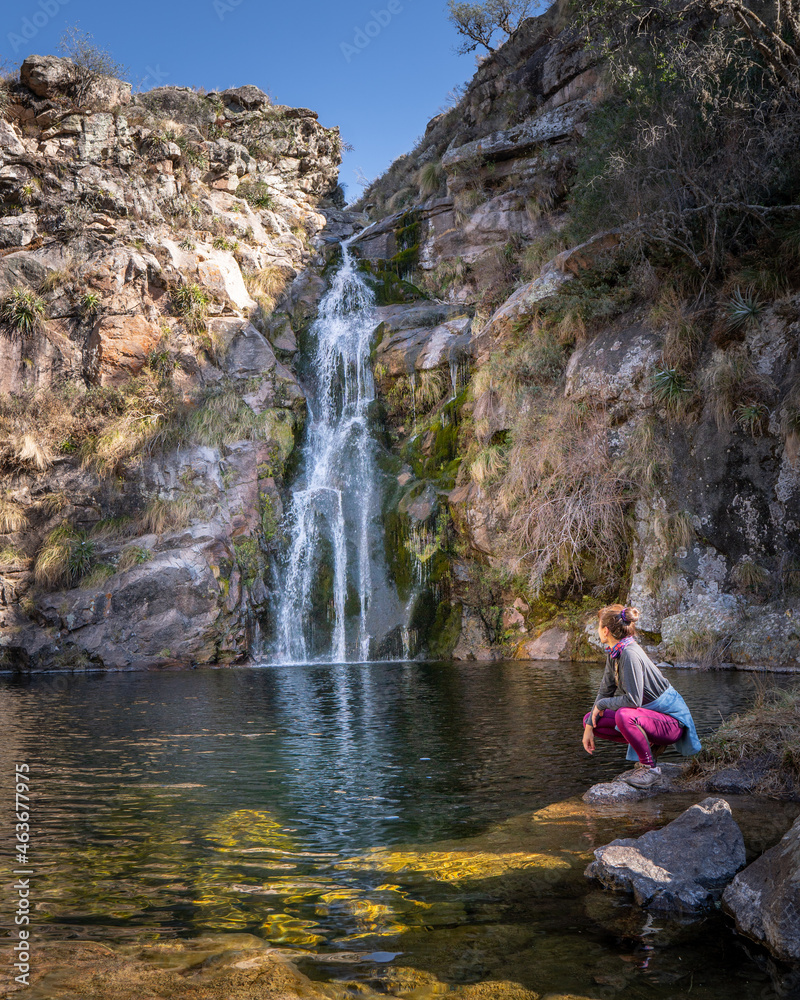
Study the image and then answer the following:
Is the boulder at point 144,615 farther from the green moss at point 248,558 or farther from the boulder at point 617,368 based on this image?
the boulder at point 617,368

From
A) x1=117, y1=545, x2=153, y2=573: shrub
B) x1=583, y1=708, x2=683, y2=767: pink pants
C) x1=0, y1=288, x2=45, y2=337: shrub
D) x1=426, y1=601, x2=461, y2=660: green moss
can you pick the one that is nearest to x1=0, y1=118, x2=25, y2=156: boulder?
x1=0, y1=288, x2=45, y2=337: shrub

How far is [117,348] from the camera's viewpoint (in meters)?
19.7

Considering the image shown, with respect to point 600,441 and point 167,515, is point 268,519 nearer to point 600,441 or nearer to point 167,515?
point 167,515

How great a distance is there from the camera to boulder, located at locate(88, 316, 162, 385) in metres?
19.6

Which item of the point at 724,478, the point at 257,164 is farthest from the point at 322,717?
the point at 257,164

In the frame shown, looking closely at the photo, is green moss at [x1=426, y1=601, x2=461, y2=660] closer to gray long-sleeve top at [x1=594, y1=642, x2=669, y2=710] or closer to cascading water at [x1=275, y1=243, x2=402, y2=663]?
cascading water at [x1=275, y1=243, x2=402, y2=663]

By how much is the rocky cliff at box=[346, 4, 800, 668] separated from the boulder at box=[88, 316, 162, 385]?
6579mm

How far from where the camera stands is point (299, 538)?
1759 centimetres

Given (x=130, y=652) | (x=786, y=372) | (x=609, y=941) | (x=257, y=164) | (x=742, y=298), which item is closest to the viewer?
(x=609, y=941)

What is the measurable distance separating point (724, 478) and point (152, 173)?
809 inches

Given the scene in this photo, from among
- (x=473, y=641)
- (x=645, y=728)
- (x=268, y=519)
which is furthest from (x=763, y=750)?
(x=268, y=519)

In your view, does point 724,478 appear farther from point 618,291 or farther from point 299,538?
point 299,538

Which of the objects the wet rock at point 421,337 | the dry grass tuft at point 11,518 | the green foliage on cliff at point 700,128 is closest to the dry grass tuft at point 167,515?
the dry grass tuft at point 11,518

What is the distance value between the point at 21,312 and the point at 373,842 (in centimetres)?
1952
